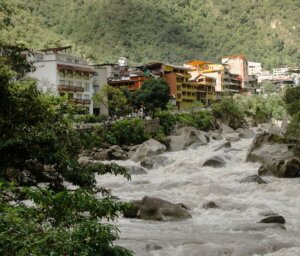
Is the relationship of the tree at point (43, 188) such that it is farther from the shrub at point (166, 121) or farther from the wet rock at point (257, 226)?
the shrub at point (166, 121)

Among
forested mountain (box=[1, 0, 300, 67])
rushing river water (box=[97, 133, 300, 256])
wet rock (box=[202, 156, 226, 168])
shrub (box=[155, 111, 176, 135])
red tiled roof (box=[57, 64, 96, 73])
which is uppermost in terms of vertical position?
forested mountain (box=[1, 0, 300, 67])

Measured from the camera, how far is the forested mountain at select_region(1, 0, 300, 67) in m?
146

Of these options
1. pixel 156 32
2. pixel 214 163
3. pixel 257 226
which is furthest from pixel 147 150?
pixel 156 32

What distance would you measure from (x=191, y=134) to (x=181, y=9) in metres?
157

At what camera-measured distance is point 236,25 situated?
19850cm

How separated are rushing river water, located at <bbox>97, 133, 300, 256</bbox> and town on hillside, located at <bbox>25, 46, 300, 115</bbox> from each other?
6249 millimetres

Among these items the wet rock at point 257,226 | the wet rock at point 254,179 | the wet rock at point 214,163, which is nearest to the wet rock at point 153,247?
the wet rock at point 257,226

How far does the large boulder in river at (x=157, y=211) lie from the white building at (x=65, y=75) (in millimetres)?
33225

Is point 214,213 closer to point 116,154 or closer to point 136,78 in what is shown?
point 116,154

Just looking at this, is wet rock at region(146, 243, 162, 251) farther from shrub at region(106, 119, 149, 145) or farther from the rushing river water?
shrub at region(106, 119, 149, 145)

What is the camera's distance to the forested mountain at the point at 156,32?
477 feet

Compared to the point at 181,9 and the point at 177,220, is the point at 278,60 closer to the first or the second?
the point at 181,9

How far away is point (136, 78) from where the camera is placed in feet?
235

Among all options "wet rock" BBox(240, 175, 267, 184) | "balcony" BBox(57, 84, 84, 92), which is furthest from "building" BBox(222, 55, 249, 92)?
"wet rock" BBox(240, 175, 267, 184)
